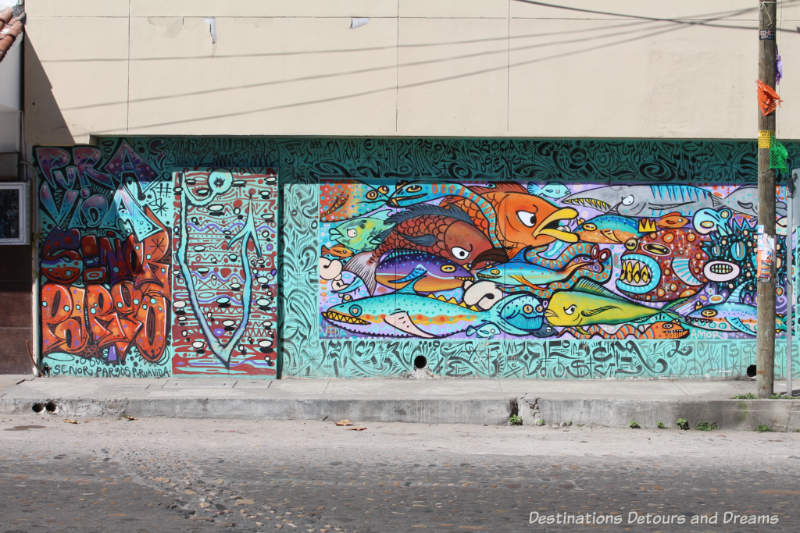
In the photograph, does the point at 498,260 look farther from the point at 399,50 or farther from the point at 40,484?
the point at 40,484

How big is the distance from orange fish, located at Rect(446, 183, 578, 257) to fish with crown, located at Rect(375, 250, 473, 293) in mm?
662

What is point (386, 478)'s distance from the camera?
24.0 feet

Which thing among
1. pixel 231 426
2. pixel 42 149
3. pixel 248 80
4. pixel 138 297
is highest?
pixel 248 80

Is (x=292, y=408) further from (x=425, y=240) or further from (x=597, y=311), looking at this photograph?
(x=597, y=311)

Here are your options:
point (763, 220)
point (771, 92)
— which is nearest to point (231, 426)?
point (763, 220)

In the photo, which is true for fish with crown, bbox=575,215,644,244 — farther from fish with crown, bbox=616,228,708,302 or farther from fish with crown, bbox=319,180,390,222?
fish with crown, bbox=319,180,390,222

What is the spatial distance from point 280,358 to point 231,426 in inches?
83.1

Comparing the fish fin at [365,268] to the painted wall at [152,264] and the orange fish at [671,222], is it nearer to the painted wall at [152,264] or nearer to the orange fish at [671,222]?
the painted wall at [152,264]

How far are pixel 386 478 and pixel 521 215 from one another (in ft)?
16.9

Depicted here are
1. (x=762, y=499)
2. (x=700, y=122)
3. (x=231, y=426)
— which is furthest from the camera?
(x=700, y=122)

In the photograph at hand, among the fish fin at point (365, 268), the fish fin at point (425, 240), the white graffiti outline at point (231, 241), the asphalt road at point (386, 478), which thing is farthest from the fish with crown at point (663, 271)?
the white graffiti outline at point (231, 241)

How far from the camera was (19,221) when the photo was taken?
1135cm

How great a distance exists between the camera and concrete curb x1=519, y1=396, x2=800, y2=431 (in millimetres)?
9664

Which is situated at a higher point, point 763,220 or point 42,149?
point 42,149
